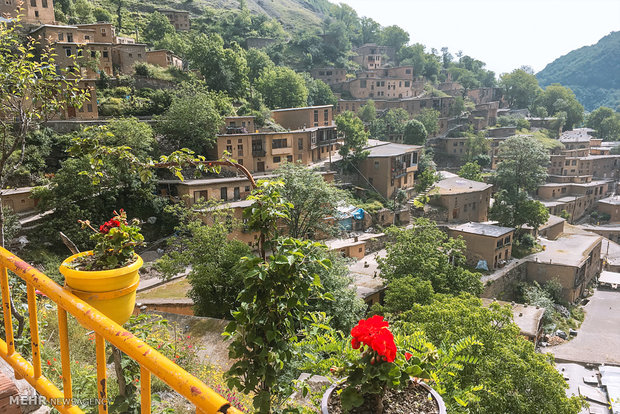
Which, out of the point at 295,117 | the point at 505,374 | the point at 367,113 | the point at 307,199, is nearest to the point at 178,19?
the point at 367,113

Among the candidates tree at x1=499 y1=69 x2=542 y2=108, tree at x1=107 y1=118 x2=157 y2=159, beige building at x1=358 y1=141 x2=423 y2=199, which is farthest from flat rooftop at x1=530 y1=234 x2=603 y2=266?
tree at x1=499 y1=69 x2=542 y2=108

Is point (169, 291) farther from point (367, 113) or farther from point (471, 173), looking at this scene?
point (367, 113)

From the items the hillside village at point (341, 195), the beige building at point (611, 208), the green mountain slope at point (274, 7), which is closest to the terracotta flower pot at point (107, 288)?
the hillside village at point (341, 195)

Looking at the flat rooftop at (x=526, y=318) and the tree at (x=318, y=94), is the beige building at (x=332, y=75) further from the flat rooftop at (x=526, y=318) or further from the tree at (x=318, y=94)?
the flat rooftop at (x=526, y=318)

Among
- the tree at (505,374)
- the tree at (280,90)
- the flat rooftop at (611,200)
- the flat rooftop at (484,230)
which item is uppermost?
the tree at (280,90)

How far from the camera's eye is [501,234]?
35.1 metres

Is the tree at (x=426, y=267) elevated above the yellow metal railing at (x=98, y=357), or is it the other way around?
the yellow metal railing at (x=98, y=357)

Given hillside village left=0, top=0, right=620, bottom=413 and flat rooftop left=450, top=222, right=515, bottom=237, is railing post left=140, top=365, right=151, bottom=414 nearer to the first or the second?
hillside village left=0, top=0, right=620, bottom=413

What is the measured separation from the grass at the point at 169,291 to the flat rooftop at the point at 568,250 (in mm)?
30774

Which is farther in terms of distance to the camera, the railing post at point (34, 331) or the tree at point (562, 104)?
the tree at point (562, 104)

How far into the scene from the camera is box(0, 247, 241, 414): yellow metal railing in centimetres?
190

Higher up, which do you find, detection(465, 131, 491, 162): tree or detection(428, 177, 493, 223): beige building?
detection(465, 131, 491, 162): tree

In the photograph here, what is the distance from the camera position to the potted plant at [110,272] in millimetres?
3449

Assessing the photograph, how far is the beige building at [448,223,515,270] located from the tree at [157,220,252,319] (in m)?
23.1
